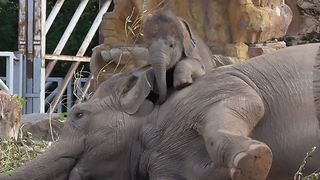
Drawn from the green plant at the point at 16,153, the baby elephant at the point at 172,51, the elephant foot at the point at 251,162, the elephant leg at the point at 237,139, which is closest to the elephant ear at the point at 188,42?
the baby elephant at the point at 172,51

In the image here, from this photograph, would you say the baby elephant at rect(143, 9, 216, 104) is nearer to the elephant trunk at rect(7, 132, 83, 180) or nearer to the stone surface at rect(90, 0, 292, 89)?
the elephant trunk at rect(7, 132, 83, 180)

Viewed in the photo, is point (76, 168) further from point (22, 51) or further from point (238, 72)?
point (22, 51)

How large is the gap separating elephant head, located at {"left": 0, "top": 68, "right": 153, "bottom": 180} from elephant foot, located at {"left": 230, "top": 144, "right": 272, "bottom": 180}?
640 mm

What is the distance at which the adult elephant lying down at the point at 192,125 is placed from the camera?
271 cm

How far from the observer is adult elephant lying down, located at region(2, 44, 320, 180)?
107 inches

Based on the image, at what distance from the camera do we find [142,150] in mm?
2916

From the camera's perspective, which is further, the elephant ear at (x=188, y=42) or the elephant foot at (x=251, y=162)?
the elephant ear at (x=188, y=42)

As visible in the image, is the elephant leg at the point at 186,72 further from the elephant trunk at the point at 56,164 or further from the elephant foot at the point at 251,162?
the elephant foot at the point at 251,162

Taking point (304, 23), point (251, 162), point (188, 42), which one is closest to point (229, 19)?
point (304, 23)

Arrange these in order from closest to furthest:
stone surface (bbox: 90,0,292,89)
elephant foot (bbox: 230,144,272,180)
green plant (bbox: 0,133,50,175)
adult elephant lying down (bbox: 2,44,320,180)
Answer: elephant foot (bbox: 230,144,272,180)
adult elephant lying down (bbox: 2,44,320,180)
green plant (bbox: 0,133,50,175)
stone surface (bbox: 90,0,292,89)

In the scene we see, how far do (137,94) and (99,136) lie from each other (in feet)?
0.61

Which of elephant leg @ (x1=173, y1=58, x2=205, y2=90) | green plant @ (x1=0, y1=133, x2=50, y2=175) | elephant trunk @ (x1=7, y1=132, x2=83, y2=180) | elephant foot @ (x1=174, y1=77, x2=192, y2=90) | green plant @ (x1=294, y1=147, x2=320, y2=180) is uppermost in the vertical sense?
elephant leg @ (x1=173, y1=58, x2=205, y2=90)

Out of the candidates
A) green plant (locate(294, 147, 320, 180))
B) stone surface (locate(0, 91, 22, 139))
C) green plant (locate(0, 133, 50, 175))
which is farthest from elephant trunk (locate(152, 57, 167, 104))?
stone surface (locate(0, 91, 22, 139))

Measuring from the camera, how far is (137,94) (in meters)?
2.98
